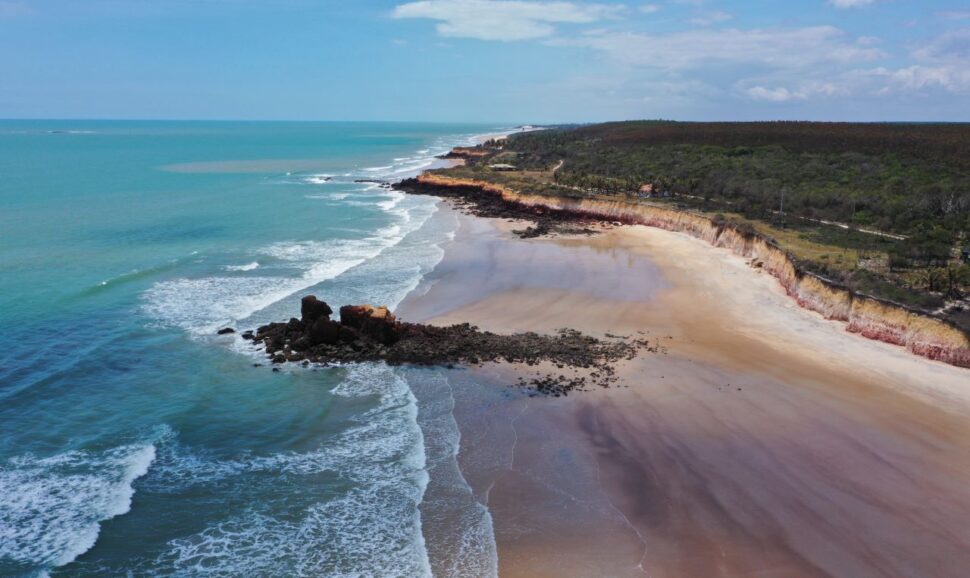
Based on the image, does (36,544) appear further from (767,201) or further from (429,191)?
(429,191)

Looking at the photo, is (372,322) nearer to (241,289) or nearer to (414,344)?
(414,344)

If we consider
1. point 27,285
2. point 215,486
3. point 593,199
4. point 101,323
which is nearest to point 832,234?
point 593,199

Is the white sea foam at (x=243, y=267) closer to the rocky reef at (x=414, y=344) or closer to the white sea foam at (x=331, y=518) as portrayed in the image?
the rocky reef at (x=414, y=344)

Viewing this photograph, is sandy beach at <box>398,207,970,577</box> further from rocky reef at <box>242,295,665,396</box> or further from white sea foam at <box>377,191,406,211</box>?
white sea foam at <box>377,191,406,211</box>

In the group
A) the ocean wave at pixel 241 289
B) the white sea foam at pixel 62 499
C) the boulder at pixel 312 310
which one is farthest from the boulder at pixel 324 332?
the white sea foam at pixel 62 499

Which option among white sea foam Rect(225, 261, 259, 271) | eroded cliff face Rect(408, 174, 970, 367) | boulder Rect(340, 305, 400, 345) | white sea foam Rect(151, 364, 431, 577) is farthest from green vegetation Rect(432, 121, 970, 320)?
white sea foam Rect(225, 261, 259, 271)

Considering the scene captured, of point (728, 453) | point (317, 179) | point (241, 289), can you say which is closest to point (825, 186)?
point (728, 453)
